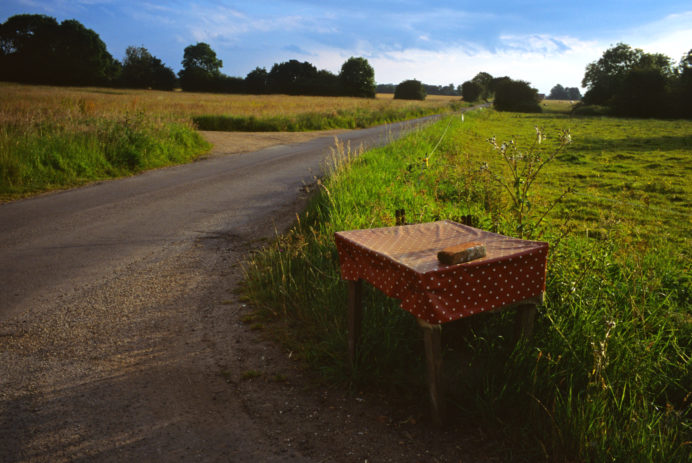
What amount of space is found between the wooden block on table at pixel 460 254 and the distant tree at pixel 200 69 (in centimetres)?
7810

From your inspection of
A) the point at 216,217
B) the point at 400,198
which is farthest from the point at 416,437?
the point at 216,217

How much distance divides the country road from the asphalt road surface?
0.13 feet

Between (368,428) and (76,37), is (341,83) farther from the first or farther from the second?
(368,428)

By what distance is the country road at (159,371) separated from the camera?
268cm

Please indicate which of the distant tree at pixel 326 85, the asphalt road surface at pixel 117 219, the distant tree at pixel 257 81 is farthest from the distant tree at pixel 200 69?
the asphalt road surface at pixel 117 219

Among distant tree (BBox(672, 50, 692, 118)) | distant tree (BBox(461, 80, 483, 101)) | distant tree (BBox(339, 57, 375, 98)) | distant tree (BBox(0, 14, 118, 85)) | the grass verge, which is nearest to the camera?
the grass verge

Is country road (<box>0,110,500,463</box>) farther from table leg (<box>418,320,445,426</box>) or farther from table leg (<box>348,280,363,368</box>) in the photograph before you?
table leg (<box>348,280,363,368</box>)

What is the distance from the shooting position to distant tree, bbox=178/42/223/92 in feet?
246

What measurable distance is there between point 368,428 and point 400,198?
15.6ft

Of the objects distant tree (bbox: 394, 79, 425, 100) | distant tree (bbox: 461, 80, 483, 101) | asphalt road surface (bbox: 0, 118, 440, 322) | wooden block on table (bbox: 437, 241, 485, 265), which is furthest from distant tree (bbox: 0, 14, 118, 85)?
distant tree (bbox: 461, 80, 483, 101)

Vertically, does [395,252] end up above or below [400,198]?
above

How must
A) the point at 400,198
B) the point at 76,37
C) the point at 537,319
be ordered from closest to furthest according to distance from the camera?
1. the point at 537,319
2. the point at 400,198
3. the point at 76,37

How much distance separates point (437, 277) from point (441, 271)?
0.04 metres

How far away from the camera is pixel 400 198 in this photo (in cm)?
720
